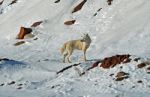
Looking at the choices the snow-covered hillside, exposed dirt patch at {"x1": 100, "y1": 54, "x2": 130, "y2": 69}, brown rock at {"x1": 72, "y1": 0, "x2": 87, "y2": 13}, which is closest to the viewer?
the snow-covered hillside

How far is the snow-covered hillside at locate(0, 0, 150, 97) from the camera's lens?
2270cm

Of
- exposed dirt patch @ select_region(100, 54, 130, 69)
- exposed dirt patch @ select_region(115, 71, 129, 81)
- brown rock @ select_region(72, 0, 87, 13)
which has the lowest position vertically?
exposed dirt patch @ select_region(115, 71, 129, 81)

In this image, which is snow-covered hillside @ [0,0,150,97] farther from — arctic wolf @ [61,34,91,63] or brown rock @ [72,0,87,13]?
arctic wolf @ [61,34,91,63]

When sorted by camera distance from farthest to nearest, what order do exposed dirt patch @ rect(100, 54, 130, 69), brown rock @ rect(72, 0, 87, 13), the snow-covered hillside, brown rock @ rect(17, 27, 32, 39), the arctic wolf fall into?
brown rock @ rect(72, 0, 87, 13)
brown rock @ rect(17, 27, 32, 39)
the arctic wolf
exposed dirt patch @ rect(100, 54, 130, 69)
the snow-covered hillside

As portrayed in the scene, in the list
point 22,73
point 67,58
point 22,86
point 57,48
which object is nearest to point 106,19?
point 57,48

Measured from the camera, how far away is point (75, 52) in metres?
34.7

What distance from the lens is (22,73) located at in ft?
90.4

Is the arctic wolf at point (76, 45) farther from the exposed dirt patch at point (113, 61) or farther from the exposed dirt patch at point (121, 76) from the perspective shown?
the exposed dirt patch at point (121, 76)

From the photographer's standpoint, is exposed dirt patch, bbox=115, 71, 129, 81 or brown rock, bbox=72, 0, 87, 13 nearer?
exposed dirt patch, bbox=115, 71, 129, 81

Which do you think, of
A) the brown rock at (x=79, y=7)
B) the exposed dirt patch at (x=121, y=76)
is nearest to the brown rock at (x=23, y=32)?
the brown rock at (x=79, y=7)

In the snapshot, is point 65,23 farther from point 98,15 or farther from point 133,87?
point 133,87

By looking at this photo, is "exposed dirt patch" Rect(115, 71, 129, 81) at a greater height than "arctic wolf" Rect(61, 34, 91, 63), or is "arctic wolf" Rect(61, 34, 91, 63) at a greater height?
"arctic wolf" Rect(61, 34, 91, 63)

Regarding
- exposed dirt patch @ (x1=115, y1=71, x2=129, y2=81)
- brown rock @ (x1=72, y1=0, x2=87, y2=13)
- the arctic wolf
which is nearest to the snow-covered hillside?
brown rock @ (x1=72, y1=0, x2=87, y2=13)

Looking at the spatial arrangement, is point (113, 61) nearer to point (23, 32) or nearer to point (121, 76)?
point (121, 76)
